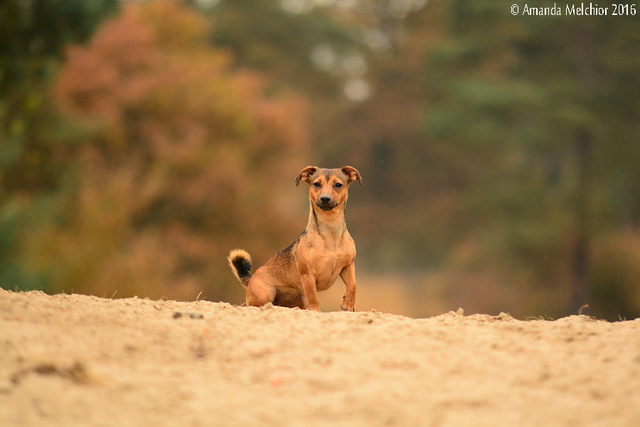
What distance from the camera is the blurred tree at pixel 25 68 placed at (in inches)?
459

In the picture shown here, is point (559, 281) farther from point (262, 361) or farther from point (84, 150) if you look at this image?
point (262, 361)

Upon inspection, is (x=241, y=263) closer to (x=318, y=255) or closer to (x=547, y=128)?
(x=318, y=255)

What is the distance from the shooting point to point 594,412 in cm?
339

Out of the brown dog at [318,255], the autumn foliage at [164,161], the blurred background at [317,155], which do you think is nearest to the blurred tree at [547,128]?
the blurred background at [317,155]

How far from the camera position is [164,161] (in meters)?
18.8

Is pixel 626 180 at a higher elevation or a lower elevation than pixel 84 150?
higher

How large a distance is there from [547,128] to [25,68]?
18.2 m

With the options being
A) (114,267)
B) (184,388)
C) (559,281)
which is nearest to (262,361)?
(184,388)

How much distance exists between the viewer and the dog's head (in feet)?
20.0

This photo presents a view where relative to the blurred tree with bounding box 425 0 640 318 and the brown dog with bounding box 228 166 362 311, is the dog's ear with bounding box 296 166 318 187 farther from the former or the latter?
the blurred tree with bounding box 425 0 640 318

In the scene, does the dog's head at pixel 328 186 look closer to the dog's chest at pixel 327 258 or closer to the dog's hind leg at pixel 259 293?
the dog's chest at pixel 327 258

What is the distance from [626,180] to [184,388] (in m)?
24.8

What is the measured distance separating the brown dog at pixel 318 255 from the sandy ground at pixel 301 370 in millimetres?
1253

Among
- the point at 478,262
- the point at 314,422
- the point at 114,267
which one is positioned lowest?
the point at 314,422
